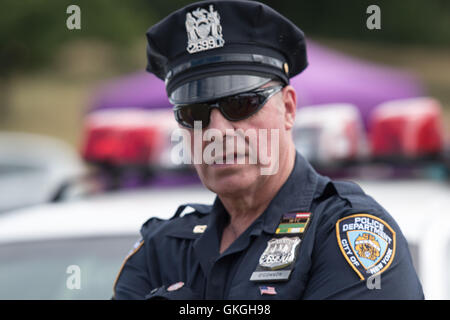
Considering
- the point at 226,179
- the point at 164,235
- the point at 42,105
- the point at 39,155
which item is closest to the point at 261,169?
the point at 226,179

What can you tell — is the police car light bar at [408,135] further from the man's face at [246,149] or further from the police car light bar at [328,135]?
the man's face at [246,149]

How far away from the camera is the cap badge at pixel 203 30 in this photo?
160cm

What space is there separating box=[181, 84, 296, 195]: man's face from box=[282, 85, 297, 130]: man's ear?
0.12 ft

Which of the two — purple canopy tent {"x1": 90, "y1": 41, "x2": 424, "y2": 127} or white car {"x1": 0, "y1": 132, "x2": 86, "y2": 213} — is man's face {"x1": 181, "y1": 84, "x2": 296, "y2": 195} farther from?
white car {"x1": 0, "y1": 132, "x2": 86, "y2": 213}

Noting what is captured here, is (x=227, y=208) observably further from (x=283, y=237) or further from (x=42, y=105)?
(x=42, y=105)

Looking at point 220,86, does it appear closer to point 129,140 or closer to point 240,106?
point 240,106

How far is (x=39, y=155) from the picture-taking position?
27.9 feet

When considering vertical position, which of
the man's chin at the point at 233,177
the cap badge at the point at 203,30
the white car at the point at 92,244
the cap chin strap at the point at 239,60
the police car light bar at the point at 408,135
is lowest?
the white car at the point at 92,244

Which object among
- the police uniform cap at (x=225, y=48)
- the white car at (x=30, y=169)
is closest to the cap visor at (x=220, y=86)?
the police uniform cap at (x=225, y=48)

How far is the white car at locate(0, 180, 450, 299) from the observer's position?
2299 millimetres

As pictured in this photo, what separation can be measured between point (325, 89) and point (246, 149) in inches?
142

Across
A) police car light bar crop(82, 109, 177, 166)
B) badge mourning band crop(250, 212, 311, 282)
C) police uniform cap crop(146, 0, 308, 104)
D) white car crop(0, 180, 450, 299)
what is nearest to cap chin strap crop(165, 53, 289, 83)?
police uniform cap crop(146, 0, 308, 104)

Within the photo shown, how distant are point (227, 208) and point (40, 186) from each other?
617cm

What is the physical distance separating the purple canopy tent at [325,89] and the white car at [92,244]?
213 cm
